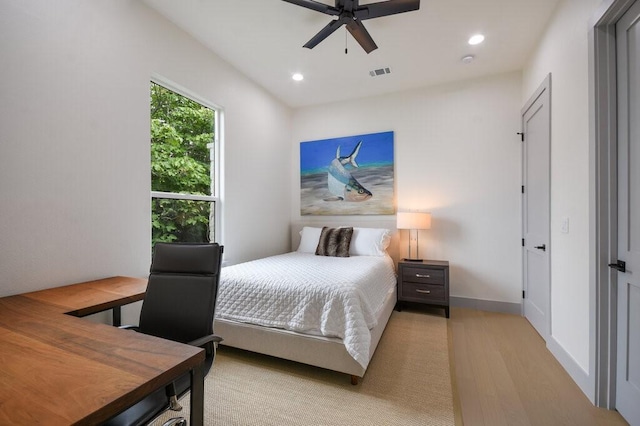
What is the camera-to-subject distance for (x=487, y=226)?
11.4ft

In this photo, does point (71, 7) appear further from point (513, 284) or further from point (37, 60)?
point (513, 284)

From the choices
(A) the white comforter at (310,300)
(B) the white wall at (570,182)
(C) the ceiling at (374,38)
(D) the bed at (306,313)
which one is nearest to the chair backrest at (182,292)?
(A) the white comforter at (310,300)

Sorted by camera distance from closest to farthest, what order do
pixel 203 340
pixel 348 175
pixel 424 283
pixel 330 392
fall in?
pixel 203 340 < pixel 330 392 < pixel 424 283 < pixel 348 175

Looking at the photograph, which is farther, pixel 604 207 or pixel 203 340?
pixel 604 207

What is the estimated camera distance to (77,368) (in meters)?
0.78

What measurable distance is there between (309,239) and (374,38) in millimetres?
2534

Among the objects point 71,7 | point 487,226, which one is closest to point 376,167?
point 487,226

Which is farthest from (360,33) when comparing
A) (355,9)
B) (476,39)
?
(476,39)

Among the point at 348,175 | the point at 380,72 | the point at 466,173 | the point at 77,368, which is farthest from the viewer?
the point at 348,175

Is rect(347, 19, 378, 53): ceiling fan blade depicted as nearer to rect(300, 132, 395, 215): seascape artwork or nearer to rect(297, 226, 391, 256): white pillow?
rect(300, 132, 395, 215): seascape artwork

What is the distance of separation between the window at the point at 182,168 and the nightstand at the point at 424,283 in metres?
2.30

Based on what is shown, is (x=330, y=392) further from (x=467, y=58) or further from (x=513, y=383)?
(x=467, y=58)

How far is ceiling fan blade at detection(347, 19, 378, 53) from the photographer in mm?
2160

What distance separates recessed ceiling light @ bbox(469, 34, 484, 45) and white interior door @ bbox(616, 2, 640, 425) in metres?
1.22
